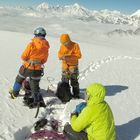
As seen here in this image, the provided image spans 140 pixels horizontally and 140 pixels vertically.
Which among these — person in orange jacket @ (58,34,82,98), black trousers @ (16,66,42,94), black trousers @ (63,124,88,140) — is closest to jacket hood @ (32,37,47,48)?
black trousers @ (16,66,42,94)

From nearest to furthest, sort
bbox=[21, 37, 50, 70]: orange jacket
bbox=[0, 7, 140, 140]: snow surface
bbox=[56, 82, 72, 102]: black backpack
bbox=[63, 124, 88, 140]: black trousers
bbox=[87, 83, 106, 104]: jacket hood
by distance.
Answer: bbox=[87, 83, 106, 104]: jacket hood
bbox=[63, 124, 88, 140]: black trousers
bbox=[0, 7, 140, 140]: snow surface
bbox=[21, 37, 50, 70]: orange jacket
bbox=[56, 82, 72, 102]: black backpack

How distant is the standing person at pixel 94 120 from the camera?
20.5 ft

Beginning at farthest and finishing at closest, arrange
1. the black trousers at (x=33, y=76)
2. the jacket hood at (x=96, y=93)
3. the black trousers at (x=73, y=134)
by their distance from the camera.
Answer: the black trousers at (x=33, y=76)
the black trousers at (x=73, y=134)
the jacket hood at (x=96, y=93)

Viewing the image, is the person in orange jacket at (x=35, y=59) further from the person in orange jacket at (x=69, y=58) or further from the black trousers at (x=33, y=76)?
the person in orange jacket at (x=69, y=58)

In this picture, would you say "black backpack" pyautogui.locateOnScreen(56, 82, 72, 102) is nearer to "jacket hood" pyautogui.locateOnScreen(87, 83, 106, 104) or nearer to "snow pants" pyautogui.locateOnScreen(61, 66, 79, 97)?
"snow pants" pyautogui.locateOnScreen(61, 66, 79, 97)

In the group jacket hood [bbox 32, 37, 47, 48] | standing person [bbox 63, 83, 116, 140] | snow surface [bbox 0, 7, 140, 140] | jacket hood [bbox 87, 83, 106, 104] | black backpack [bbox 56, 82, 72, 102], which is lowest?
snow surface [bbox 0, 7, 140, 140]

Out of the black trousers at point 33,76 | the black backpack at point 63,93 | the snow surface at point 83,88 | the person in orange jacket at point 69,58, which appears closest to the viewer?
the snow surface at point 83,88

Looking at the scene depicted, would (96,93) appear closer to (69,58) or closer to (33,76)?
(33,76)

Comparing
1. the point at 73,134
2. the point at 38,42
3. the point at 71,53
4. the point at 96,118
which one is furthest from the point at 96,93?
the point at 71,53

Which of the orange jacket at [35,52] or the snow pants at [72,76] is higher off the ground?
the orange jacket at [35,52]

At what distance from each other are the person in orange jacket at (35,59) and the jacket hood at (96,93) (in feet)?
10.7

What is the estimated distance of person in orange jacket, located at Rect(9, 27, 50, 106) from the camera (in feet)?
30.1

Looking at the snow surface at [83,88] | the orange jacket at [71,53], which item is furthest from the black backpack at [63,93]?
the orange jacket at [71,53]

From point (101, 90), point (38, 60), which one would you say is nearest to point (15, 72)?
point (38, 60)
